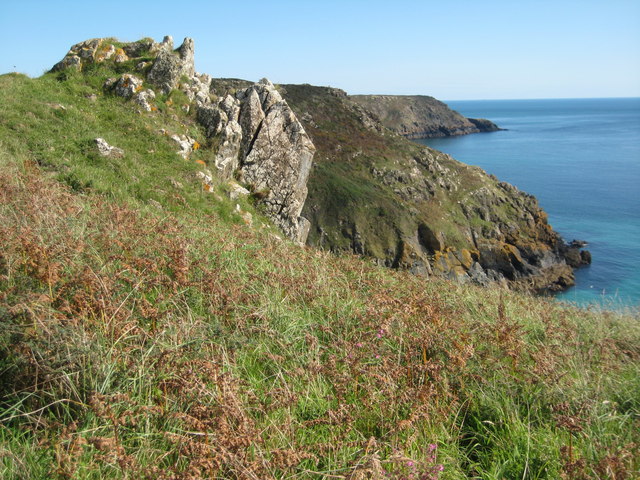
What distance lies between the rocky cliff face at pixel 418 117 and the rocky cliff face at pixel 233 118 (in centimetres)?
13230

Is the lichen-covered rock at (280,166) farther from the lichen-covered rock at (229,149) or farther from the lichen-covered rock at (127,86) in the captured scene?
the lichen-covered rock at (127,86)

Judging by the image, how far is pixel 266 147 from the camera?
1902 cm

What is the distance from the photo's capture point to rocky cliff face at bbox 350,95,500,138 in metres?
154

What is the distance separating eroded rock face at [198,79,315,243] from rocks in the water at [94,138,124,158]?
4252 mm

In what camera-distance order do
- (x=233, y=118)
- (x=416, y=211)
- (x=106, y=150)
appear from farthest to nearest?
1. (x=416, y=211)
2. (x=233, y=118)
3. (x=106, y=150)

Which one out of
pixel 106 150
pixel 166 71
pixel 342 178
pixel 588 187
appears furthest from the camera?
pixel 588 187

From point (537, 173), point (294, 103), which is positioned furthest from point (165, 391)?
point (537, 173)

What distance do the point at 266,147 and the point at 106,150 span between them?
280 inches

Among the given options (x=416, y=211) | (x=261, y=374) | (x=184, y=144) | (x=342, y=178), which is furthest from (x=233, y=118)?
(x=416, y=211)

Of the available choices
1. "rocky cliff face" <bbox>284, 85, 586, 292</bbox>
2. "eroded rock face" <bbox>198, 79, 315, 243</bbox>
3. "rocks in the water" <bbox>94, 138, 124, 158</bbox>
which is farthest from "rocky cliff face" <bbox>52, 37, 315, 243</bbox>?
"rocky cliff face" <bbox>284, 85, 586, 292</bbox>

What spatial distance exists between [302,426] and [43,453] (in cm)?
183

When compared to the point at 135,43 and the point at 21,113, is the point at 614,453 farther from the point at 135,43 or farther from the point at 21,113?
the point at 135,43

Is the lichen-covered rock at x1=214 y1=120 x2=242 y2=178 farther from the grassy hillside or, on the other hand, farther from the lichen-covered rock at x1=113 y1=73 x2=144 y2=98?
the grassy hillside

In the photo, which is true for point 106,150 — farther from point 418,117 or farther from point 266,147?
point 418,117
